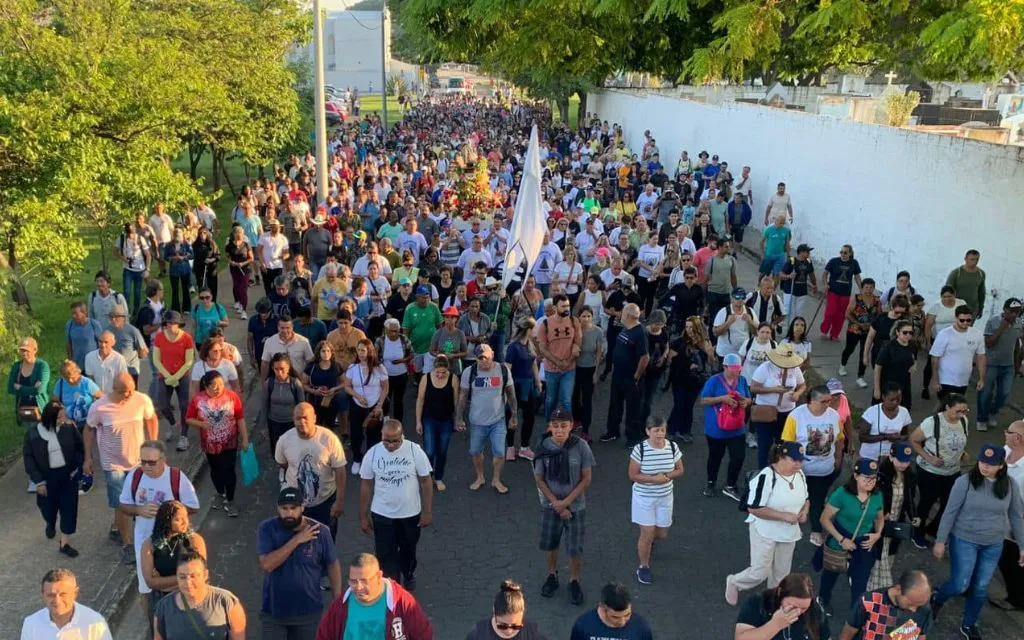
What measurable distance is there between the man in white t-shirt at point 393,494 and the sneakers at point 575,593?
47.9 inches

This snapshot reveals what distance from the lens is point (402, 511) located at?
654 centimetres

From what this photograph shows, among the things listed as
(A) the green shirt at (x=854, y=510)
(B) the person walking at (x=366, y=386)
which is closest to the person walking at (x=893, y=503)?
(A) the green shirt at (x=854, y=510)

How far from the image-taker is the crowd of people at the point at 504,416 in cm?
544

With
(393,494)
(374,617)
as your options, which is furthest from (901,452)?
(374,617)

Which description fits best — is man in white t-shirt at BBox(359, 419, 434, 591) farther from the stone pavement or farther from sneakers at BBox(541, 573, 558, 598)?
sneakers at BBox(541, 573, 558, 598)

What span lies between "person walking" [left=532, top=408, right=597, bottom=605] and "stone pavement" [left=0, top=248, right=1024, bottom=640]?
0.45 meters

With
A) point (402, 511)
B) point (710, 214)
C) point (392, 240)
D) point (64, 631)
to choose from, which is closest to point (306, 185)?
point (392, 240)

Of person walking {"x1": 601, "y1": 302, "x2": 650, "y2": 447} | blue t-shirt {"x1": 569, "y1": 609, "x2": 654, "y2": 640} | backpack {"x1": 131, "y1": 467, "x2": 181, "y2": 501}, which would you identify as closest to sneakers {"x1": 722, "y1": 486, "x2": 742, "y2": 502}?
person walking {"x1": 601, "y1": 302, "x2": 650, "y2": 447}

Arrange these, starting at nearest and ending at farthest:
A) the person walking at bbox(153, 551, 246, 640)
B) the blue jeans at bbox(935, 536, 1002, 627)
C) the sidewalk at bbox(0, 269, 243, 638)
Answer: the person walking at bbox(153, 551, 246, 640), the blue jeans at bbox(935, 536, 1002, 627), the sidewalk at bbox(0, 269, 243, 638)

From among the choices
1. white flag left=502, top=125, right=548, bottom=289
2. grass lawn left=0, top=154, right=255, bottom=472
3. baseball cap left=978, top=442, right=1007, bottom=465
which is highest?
white flag left=502, top=125, right=548, bottom=289

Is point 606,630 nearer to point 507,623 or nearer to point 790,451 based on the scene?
point 507,623

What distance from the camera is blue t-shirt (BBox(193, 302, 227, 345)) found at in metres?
9.91

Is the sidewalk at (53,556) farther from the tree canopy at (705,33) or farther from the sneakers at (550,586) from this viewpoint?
the tree canopy at (705,33)

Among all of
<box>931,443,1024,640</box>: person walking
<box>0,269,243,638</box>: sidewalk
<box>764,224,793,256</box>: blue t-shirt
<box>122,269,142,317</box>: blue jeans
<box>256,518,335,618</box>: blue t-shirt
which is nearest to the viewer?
<box>256,518,335,618</box>: blue t-shirt
